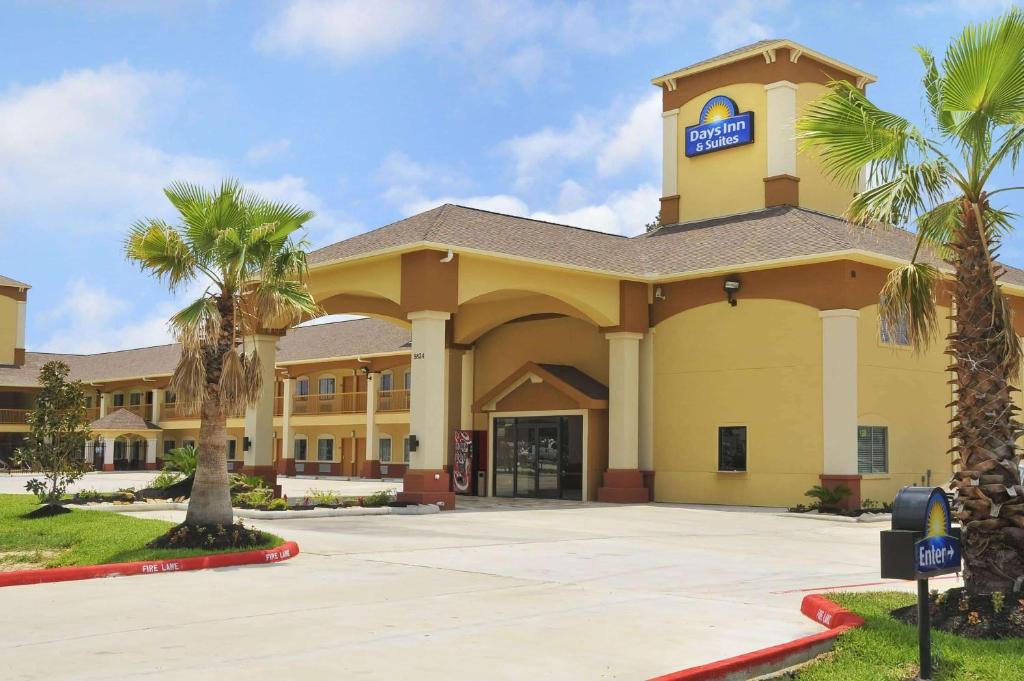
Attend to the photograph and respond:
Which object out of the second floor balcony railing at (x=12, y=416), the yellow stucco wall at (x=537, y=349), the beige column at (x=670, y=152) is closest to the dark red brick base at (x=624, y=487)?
the yellow stucco wall at (x=537, y=349)

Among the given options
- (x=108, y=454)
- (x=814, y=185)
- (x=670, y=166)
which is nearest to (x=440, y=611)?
(x=814, y=185)

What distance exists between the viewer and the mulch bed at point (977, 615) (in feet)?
30.7

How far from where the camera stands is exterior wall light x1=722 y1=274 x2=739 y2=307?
1094 inches

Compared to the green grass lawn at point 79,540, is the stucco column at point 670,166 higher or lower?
higher

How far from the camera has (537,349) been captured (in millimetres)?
33250

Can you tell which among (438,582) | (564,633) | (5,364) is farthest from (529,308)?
(5,364)

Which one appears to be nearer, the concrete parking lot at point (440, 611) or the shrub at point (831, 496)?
the concrete parking lot at point (440, 611)

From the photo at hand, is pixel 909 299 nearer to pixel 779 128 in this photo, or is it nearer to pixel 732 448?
pixel 732 448

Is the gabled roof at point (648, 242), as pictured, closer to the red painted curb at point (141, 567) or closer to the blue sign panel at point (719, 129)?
the blue sign panel at point (719, 129)

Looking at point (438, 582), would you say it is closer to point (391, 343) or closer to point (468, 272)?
point (468, 272)

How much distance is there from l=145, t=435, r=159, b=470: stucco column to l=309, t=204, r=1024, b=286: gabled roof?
130 ft

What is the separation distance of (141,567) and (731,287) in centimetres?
1776

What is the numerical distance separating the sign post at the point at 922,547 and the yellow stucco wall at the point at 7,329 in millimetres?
65816

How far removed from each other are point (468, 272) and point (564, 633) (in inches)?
677
